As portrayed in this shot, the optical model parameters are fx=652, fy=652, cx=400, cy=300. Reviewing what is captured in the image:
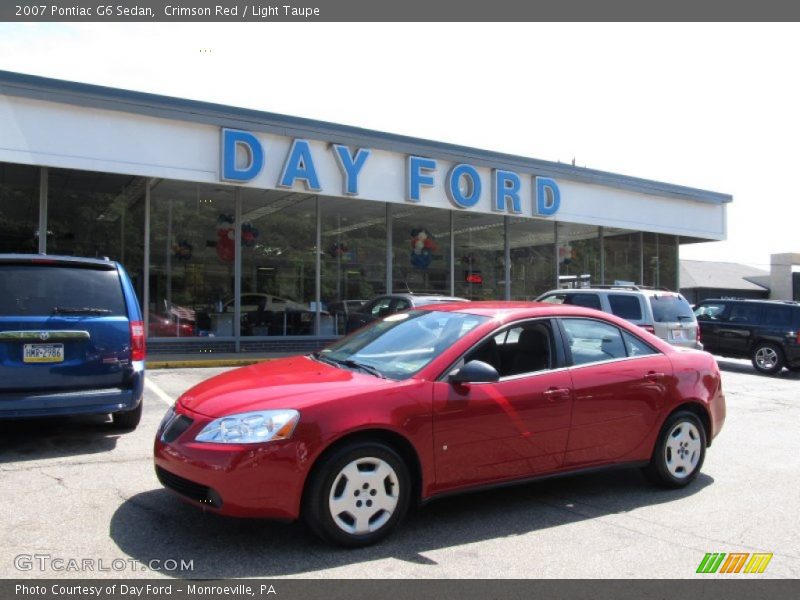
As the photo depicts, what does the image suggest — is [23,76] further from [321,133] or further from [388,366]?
[388,366]

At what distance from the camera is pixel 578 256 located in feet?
70.5

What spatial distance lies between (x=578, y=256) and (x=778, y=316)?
24.1ft

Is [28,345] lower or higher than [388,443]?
higher

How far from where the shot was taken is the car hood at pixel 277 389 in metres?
3.99

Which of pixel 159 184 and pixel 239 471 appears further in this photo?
pixel 159 184

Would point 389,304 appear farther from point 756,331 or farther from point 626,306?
point 756,331

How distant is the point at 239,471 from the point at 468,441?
4.93ft

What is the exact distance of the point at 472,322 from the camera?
4895mm

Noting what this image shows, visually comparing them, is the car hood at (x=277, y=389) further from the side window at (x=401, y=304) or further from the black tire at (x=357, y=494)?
the side window at (x=401, y=304)

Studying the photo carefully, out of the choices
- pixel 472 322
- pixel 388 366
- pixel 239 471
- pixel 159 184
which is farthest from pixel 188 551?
pixel 159 184

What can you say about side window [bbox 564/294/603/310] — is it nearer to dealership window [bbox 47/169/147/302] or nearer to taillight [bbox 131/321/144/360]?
taillight [bbox 131/321/144/360]

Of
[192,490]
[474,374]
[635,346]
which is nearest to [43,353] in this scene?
[192,490]

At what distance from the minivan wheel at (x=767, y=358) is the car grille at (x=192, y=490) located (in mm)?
14379

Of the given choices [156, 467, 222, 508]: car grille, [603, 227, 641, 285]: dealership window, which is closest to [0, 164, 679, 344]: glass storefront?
[603, 227, 641, 285]: dealership window
